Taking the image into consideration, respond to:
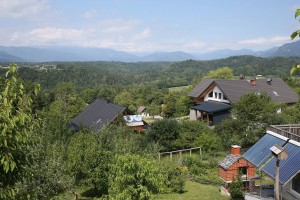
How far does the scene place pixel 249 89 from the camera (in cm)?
4309

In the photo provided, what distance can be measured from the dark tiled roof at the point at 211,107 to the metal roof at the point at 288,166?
25.6 metres

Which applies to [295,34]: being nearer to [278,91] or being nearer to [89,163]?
[89,163]

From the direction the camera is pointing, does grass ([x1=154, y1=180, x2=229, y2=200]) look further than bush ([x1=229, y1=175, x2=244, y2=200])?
Yes

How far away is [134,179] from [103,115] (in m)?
24.2

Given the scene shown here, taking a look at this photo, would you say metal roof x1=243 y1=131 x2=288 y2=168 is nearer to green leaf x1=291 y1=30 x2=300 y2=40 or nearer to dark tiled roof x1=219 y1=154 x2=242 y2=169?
dark tiled roof x1=219 y1=154 x2=242 y2=169

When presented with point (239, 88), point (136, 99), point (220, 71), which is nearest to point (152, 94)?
point (136, 99)

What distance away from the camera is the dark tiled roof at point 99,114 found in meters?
33.3

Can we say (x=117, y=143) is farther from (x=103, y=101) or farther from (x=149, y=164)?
(x=103, y=101)

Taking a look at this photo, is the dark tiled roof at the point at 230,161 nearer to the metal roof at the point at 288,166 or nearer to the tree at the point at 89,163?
the metal roof at the point at 288,166

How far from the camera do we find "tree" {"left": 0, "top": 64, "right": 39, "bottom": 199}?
4.69 meters

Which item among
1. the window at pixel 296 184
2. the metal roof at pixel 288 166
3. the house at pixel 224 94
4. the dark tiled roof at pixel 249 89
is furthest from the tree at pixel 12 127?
the dark tiled roof at pixel 249 89

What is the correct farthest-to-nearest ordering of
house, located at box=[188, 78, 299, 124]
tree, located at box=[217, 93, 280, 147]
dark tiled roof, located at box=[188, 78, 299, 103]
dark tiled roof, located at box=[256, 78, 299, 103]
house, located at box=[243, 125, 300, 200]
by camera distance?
dark tiled roof, located at box=[256, 78, 299, 103] → dark tiled roof, located at box=[188, 78, 299, 103] → house, located at box=[188, 78, 299, 124] → tree, located at box=[217, 93, 280, 147] → house, located at box=[243, 125, 300, 200]

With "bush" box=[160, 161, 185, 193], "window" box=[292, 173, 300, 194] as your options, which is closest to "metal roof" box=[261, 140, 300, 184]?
"window" box=[292, 173, 300, 194]

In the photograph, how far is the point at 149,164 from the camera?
11188 mm
